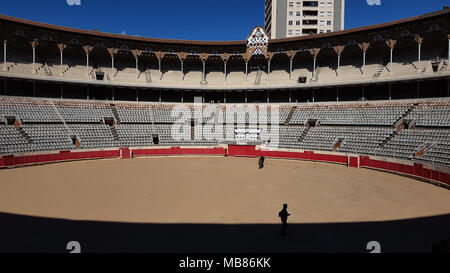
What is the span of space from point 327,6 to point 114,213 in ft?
234

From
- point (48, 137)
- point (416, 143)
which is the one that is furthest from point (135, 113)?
point (416, 143)

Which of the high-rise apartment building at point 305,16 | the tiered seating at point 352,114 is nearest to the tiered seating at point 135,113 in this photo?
the tiered seating at point 352,114

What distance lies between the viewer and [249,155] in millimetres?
31391

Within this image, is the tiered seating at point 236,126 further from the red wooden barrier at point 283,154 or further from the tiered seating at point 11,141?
the red wooden barrier at point 283,154

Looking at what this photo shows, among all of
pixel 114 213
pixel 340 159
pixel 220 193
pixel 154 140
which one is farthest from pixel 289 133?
pixel 114 213

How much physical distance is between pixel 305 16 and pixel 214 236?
229 ft

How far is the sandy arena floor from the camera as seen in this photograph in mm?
10977

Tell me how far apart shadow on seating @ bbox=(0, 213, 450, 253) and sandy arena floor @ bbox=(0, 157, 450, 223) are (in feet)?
2.07

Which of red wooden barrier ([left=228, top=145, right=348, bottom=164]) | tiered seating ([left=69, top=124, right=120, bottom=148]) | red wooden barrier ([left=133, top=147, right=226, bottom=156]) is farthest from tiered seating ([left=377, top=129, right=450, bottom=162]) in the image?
tiered seating ([left=69, top=124, right=120, bottom=148])

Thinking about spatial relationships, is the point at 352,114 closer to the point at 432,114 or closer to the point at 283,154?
the point at 432,114

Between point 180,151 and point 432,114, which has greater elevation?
point 432,114

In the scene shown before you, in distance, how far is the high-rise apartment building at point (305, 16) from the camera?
65250mm

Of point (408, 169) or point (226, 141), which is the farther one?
point (226, 141)
